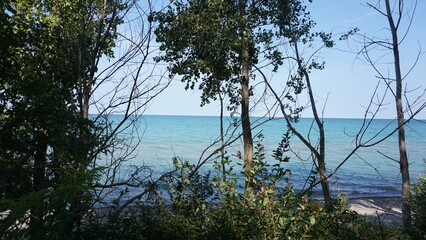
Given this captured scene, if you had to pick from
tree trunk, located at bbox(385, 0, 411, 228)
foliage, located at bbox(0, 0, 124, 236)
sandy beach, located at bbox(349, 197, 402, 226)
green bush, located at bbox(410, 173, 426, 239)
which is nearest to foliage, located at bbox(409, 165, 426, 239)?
green bush, located at bbox(410, 173, 426, 239)

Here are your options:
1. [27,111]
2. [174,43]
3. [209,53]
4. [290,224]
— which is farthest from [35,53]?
[290,224]

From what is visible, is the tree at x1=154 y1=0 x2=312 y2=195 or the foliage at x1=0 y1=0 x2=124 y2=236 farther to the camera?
the tree at x1=154 y1=0 x2=312 y2=195

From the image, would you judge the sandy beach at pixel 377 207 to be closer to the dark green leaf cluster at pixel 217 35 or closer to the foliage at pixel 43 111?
the dark green leaf cluster at pixel 217 35

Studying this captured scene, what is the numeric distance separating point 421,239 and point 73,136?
19.9 feet

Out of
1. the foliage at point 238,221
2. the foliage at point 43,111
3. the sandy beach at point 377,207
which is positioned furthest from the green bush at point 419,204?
A: the foliage at point 43,111

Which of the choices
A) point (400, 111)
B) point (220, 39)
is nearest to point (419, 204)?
point (400, 111)

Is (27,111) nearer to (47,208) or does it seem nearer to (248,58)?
(47,208)

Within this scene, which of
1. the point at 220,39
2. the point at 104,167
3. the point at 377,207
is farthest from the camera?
the point at 377,207

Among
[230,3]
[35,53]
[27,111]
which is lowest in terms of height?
[27,111]

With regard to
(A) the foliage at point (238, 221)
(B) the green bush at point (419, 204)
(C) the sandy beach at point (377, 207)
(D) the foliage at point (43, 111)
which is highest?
(D) the foliage at point (43, 111)

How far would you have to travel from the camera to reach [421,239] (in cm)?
663

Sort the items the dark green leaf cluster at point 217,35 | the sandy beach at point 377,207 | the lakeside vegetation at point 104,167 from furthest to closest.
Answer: the sandy beach at point 377,207 < the dark green leaf cluster at point 217,35 < the lakeside vegetation at point 104,167

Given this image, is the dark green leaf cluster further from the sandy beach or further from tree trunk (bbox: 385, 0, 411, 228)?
the sandy beach

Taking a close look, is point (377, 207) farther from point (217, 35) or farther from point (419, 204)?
point (217, 35)
